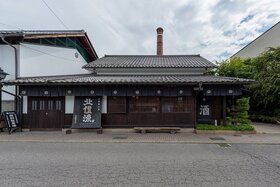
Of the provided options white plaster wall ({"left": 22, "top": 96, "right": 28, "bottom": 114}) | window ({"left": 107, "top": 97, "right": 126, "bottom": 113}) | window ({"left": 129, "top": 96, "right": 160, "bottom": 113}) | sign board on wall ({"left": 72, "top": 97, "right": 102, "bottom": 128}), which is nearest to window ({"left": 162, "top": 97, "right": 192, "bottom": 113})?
window ({"left": 129, "top": 96, "right": 160, "bottom": 113})

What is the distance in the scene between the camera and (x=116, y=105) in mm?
12984

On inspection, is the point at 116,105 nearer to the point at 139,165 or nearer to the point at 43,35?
the point at 139,165

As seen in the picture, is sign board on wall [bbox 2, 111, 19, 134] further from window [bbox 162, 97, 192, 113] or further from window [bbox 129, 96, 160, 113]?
window [bbox 162, 97, 192, 113]

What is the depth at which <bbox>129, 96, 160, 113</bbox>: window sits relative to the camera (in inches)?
512

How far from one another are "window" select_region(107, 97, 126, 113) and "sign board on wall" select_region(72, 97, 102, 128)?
626mm

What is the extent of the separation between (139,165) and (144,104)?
23.5 ft

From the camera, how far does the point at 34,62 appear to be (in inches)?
588

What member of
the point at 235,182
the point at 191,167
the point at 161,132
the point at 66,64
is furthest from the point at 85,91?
the point at 235,182

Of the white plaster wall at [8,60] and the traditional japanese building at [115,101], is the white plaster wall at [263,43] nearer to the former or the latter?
the traditional japanese building at [115,101]

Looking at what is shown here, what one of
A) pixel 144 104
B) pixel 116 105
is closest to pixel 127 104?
pixel 116 105

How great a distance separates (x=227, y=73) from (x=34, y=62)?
718 inches

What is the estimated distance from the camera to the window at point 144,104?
42.7 ft

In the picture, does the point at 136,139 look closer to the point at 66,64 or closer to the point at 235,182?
the point at 235,182

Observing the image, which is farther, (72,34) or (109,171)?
(72,34)
